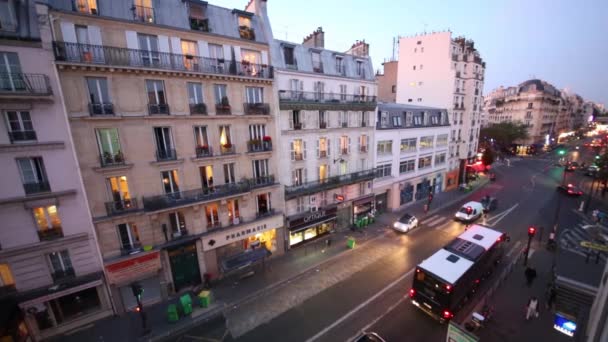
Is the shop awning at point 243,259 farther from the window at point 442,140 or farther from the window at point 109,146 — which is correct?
the window at point 442,140

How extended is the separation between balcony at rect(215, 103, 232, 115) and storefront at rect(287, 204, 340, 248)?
1079 centimetres

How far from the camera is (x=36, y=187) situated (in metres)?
12.8

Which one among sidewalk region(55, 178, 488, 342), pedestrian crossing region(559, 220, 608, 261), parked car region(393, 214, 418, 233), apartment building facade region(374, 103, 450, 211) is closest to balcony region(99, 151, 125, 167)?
sidewalk region(55, 178, 488, 342)

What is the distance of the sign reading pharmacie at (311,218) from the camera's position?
2227 cm

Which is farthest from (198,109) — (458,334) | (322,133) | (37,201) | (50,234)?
(458,334)

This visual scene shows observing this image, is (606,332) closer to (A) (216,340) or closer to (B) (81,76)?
(A) (216,340)

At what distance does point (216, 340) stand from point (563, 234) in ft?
110

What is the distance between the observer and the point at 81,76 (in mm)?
13203

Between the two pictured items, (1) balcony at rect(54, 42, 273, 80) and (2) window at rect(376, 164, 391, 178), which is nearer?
(1) balcony at rect(54, 42, 273, 80)

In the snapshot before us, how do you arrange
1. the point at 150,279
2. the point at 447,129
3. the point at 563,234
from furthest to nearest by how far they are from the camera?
the point at 447,129 → the point at 563,234 → the point at 150,279

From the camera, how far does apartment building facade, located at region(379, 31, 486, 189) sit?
36.2 meters

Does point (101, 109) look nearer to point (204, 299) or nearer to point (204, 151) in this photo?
point (204, 151)

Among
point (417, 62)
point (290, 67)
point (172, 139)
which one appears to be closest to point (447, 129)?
point (417, 62)

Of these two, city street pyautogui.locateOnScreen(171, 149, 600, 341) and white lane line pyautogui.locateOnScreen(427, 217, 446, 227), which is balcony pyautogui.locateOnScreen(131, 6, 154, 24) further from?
white lane line pyautogui.locateOnScreen(427, 217, 446, 227)
